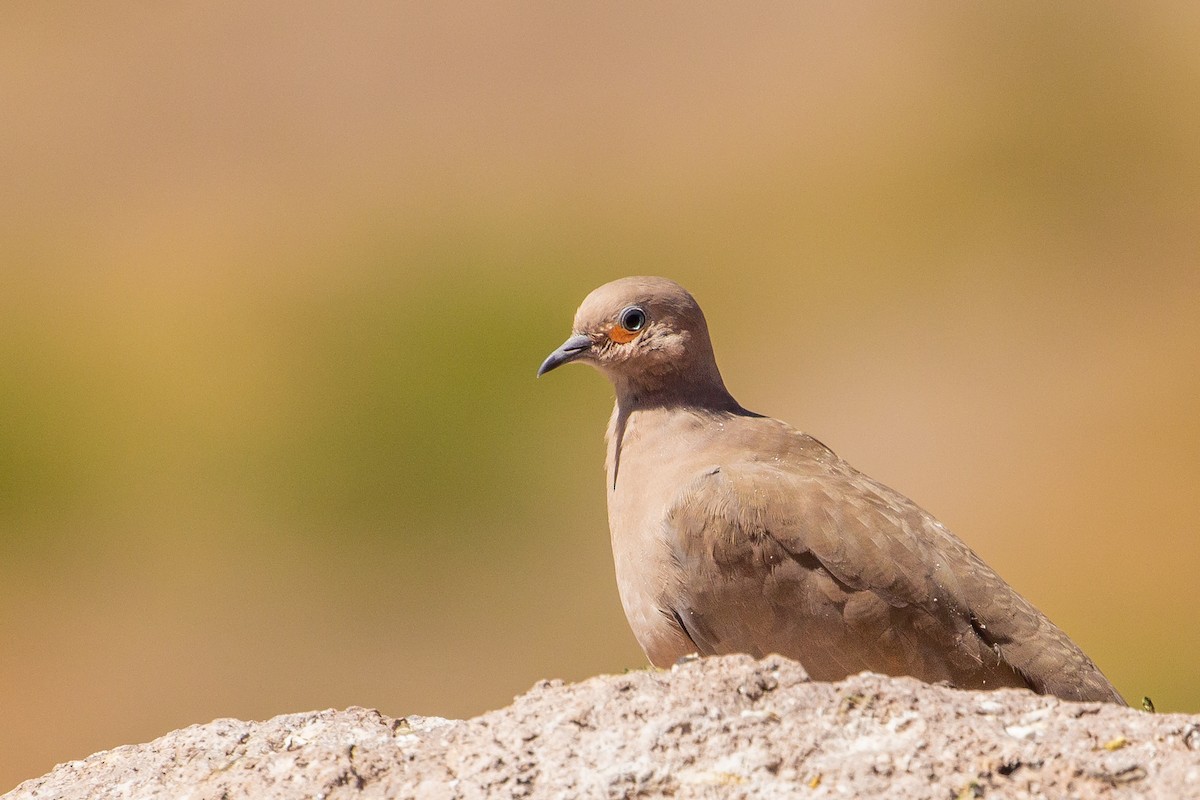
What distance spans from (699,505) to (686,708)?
1.87 metres

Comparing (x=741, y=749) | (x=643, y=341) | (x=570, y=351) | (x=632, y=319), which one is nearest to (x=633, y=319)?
(x=632, y=319)

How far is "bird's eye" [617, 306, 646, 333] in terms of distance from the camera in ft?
20.6

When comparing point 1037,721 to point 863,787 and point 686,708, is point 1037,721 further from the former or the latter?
point 686,708

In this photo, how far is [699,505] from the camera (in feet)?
17.9

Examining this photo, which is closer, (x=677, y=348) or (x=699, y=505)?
(x=699, y=505)

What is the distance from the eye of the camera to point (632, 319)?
630cm

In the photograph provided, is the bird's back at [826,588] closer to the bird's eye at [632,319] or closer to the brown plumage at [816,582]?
the brown plumage at [816,582]

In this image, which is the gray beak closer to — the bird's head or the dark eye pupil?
the bird's head

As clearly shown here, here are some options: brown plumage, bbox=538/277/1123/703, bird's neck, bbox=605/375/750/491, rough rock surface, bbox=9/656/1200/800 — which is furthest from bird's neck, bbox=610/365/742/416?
rough rock surface, bbox=9/656/1200/800

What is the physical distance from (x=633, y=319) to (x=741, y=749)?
309 centimetres

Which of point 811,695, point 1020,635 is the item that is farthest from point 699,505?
point 811,695

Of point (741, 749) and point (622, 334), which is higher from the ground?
point (622, 334)

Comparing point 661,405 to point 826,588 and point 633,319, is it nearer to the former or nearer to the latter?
point 633,319

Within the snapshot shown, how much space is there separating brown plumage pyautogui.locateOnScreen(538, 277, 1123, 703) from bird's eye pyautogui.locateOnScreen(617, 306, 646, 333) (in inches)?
29.0
